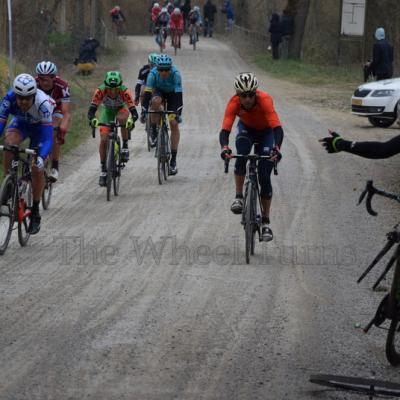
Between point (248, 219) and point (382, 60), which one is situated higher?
point (248, 219)

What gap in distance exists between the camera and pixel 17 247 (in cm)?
1140

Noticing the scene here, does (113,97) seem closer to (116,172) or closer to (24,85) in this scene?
(116,172)

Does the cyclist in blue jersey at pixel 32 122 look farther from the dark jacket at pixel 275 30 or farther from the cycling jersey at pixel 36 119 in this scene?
the dark jacket at pixel 275 30

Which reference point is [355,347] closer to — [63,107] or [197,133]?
[63,107]

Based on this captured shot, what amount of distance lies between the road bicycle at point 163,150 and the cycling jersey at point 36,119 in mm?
4730

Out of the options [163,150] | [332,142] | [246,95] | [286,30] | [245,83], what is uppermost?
[332,142]

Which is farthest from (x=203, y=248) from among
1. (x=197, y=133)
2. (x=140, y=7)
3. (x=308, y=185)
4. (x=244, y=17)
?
(x=140, y=7)

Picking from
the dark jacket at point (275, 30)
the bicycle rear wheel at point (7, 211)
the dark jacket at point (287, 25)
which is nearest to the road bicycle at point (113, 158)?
the bicycle rear wheel at point (7, 211)

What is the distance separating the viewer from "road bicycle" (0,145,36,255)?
426 inches

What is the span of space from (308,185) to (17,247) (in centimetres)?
646

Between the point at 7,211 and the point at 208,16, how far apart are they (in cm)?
4845

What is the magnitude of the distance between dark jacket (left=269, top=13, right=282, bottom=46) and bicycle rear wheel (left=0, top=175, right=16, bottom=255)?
3305cm

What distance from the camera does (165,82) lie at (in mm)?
16812

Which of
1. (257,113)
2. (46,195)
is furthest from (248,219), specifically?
(46,195)
